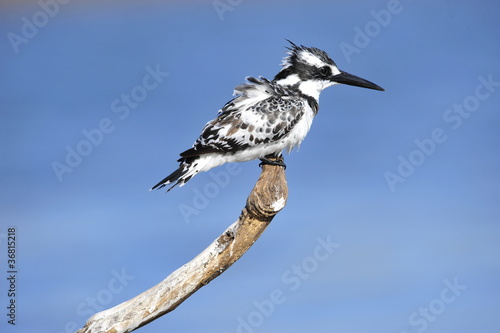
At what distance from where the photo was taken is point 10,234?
25.2ft

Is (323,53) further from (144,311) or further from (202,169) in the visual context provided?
(144,311)

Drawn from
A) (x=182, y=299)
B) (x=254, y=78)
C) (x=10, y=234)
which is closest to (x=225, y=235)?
(x=182, y=299)

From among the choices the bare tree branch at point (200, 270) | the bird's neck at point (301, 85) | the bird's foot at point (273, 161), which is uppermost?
the bird's neck at point (301, 85)

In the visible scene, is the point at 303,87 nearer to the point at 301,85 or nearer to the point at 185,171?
the point at 301,85

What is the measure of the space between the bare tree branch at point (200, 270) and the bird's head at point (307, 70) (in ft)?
7.14

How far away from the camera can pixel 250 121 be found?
7.82 m

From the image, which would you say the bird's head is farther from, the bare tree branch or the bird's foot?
the bare tree branch

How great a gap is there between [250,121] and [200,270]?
215 centimetres

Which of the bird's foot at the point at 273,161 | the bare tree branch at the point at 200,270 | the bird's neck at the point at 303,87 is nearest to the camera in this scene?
the bare tree branch at the point at 200,270

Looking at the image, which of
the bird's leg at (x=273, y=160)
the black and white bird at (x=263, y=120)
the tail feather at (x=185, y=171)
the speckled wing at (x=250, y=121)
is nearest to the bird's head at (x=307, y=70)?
the black and white bird at (x=263, y=120)

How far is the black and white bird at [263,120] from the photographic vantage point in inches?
306

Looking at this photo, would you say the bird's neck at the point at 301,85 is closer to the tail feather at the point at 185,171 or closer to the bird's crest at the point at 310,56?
the bird's crest at the point at 310,56

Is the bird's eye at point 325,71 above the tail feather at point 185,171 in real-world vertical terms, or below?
above

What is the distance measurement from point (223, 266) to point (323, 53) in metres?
3.55
